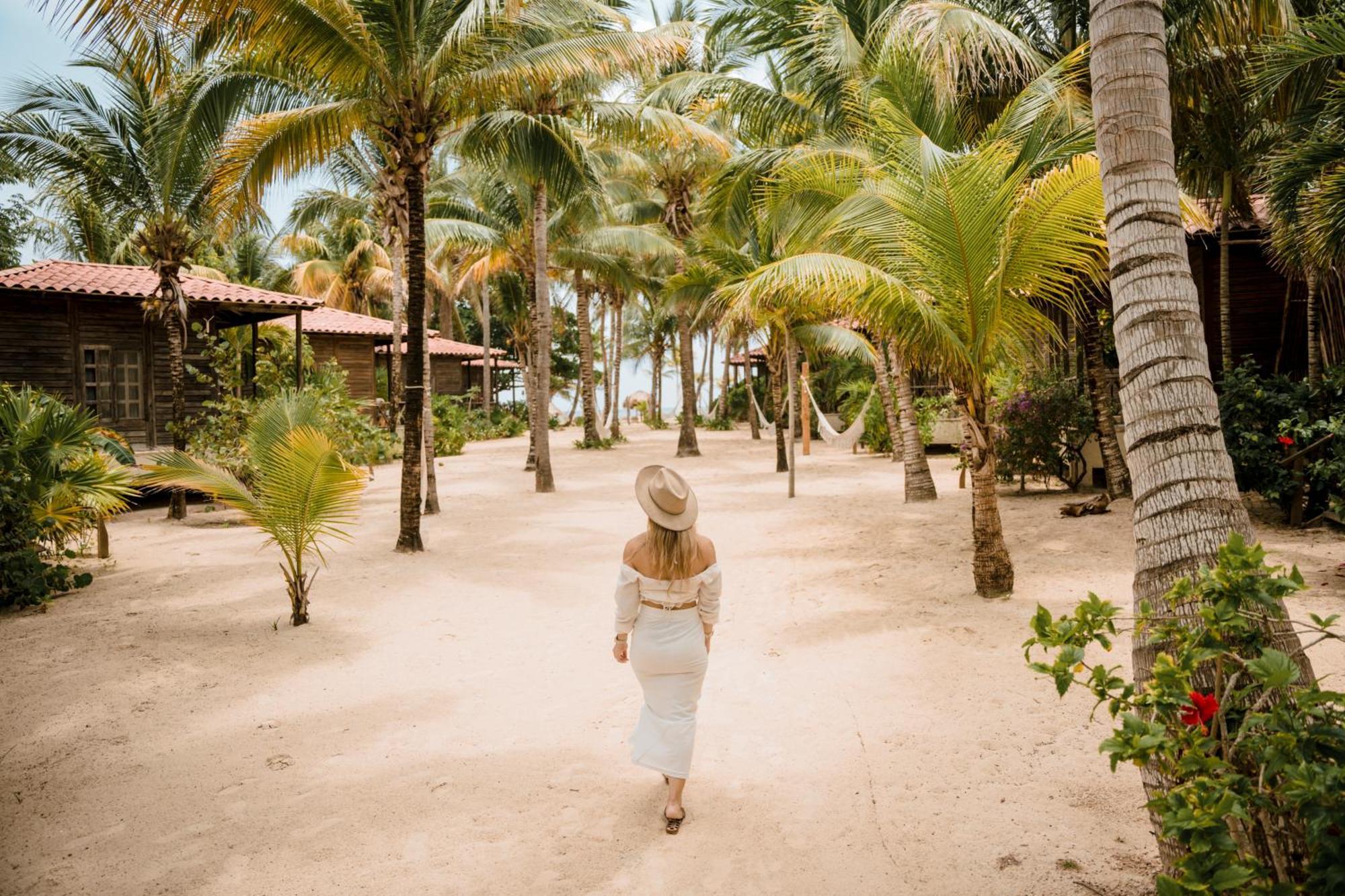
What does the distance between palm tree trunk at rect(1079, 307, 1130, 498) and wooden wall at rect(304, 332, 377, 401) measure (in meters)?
19.4

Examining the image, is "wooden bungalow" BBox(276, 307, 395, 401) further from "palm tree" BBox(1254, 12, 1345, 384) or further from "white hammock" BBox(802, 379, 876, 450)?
"palm tree" BBox(1254, 12, 1345, 384)

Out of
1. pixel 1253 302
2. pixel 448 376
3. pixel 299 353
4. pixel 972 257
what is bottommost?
pixel 972 257

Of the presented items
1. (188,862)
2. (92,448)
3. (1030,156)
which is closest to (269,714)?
(188,862)

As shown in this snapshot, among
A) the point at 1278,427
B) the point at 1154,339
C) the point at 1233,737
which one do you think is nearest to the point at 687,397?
the point at 1278,427

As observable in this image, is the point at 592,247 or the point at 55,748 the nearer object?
the point at 55,748

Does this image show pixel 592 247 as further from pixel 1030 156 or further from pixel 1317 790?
pixel 1317 790

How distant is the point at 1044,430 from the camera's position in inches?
432

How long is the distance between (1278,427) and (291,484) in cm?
831

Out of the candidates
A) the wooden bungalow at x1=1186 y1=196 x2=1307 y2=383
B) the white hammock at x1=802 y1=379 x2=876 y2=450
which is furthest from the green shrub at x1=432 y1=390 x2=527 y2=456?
the wooden bungalow at x1=1186 y1=196 x2=1307 y2=383

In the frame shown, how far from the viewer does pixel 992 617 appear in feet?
20.8

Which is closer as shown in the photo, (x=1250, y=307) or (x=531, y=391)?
(x=1250, y=307)

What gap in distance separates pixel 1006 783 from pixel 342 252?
116 ft

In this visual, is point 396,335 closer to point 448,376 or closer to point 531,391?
point 531,391

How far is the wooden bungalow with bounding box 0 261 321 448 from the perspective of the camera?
48.1 ft
